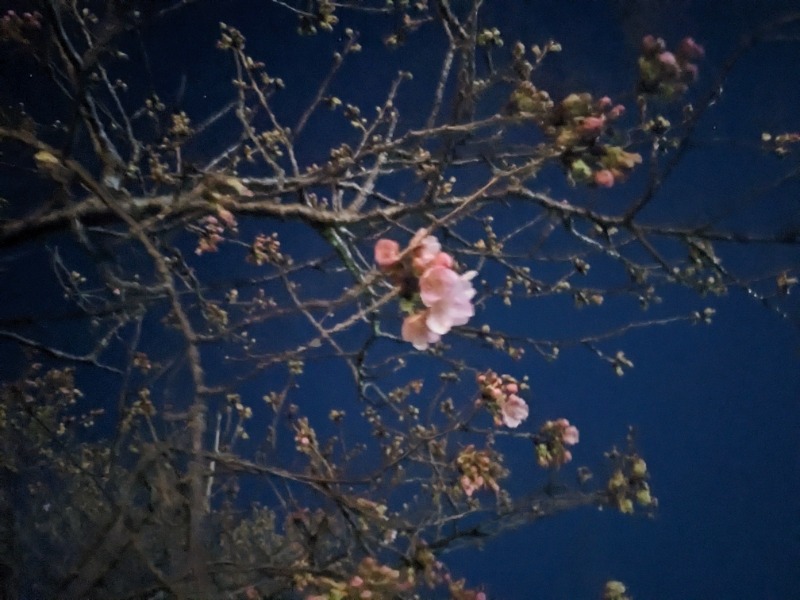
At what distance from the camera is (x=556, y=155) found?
122cm

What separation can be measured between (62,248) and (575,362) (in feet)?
24.7

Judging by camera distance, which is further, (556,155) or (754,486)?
(754,486)

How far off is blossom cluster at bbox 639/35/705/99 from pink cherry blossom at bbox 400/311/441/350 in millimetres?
847

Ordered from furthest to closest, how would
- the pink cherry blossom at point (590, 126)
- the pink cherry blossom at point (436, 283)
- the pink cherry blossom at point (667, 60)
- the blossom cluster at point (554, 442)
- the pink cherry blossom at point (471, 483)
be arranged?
the blossom cluster at point (554, 442), the pink cherry blossom at point (471, 483), the pink cherry blossom at point (667, 60), the pink cherry blossom at point (590, 126), the pink cherry blossom at point (436, 283)

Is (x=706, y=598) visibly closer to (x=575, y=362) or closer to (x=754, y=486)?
(x=754, y=486)

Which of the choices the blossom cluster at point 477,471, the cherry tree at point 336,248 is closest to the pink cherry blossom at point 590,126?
the cherry tree at point 336,248

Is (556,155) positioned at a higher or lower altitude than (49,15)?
lower

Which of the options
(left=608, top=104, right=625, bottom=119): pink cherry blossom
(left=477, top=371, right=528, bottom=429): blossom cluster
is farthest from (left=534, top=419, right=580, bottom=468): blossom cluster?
(left=608, top=104, right=625, bottom=119): pink cherry blossom

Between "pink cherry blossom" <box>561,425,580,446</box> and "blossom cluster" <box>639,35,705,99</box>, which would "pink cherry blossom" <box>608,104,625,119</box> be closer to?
"blossom cluster" <box>639,35,705,99</box>

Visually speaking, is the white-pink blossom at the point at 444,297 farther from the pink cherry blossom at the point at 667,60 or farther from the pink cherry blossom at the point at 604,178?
the pink cherry blossom at the point at 667,60

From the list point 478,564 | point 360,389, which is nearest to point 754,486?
point 478,564

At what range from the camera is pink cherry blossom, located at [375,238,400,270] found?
1.07m

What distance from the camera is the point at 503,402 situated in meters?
2.08

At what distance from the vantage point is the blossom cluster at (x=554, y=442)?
215cm
